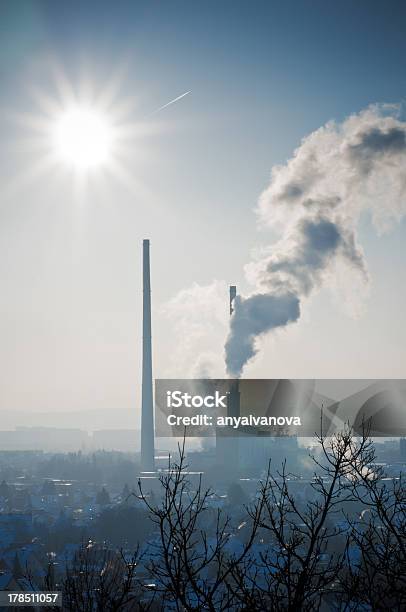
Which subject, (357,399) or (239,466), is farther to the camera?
(239,466)

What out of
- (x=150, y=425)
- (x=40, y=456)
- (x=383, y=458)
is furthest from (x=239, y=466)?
(x=40, y=456)

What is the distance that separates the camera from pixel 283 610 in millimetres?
4484

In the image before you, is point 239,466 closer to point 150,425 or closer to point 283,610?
point 150,425

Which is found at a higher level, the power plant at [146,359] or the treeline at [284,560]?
the power plant at [146,359]

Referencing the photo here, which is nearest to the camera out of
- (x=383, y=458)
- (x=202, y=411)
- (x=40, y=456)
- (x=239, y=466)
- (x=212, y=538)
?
(x=212, y=538)

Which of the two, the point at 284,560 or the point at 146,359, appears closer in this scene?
the point at 284,560

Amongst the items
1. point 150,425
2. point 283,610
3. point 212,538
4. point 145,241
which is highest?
point 145,241

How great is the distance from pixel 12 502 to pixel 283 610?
45.0 m

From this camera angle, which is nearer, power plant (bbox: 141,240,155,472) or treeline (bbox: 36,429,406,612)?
treeline (bbox: 36,429,406,612)

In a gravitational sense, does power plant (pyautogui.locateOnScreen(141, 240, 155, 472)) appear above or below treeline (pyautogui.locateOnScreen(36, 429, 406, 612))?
above

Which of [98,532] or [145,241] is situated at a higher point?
[145,241]

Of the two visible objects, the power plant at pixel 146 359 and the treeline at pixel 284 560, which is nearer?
the treeline at pixel 284 560

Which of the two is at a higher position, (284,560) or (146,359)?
(146,359)

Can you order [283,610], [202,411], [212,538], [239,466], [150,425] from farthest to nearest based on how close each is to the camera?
[239,466] → [150,425] → [202,411] → [212,538] → [283,610]
